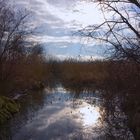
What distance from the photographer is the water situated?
15.6 meters

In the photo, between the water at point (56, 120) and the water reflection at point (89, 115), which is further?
the water reflection at point (89, 115)

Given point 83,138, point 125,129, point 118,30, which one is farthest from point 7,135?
point 118,30

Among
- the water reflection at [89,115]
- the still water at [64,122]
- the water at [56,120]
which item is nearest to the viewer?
the still water at [64,122]

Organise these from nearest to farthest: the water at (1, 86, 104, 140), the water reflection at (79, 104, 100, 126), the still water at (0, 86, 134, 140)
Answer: the still water at (0, 86, 134, 140) → the water at (1, 86, 104, 140) → the water reflection at (79, 104, 100, 126)

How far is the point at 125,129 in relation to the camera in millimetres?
13195

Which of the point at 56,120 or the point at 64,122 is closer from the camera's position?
the point at 64,122

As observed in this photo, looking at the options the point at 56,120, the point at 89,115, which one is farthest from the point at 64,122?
the point at 89,115

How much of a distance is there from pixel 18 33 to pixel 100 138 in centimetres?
1473

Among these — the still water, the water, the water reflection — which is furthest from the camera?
the water reflection

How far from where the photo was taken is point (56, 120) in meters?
19.4

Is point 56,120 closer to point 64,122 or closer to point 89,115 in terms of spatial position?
point 64,122

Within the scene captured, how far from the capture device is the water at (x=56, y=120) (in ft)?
51.3

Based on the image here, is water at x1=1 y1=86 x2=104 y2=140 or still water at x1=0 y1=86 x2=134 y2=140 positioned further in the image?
water at x1=1 y1=86 x2=104 y2=140

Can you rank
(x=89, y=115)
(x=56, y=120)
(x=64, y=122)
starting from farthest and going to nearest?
(x=89, y=115)
(x=56, y=120)
(x=64, y=122)
